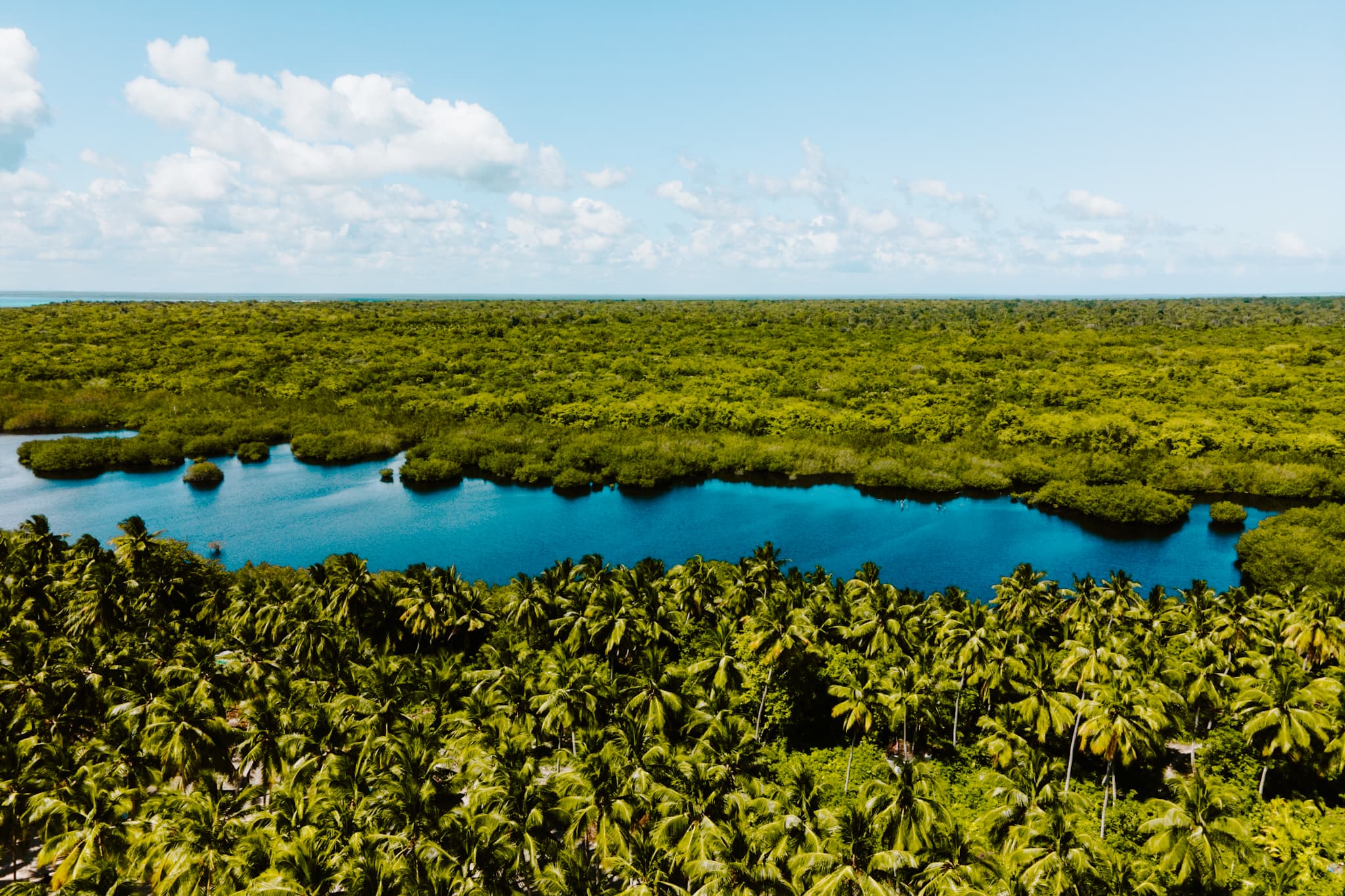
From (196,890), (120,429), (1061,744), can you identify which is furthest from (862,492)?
(120,429)

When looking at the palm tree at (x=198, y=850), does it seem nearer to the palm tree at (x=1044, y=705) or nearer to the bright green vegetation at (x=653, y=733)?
the bright green vegetation at (x=653, y=733)

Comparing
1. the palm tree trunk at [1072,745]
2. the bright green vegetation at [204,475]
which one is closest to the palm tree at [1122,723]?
the palm tree trunk at [1072,745]

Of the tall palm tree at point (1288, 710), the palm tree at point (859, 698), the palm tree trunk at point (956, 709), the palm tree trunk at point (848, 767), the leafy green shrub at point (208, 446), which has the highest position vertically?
the leafy green shrub at point (208, 446)

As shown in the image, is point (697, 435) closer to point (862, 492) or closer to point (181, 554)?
point (862, 492)

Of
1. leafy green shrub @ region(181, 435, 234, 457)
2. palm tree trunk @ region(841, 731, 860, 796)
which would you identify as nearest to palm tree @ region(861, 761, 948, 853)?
palm tree trunk @ region(841, 731, 860, 796)

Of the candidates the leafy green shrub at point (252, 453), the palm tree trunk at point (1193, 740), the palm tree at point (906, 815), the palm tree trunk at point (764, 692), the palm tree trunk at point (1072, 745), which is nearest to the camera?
the palm tree at point (906, 815)

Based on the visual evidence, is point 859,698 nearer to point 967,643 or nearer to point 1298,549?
point 967,643

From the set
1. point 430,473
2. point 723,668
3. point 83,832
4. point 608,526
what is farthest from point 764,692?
point 430,473
